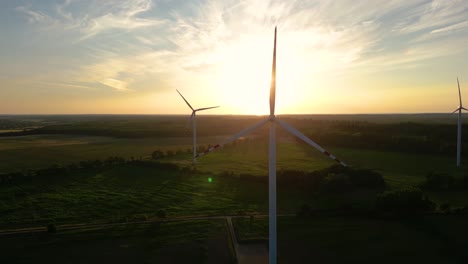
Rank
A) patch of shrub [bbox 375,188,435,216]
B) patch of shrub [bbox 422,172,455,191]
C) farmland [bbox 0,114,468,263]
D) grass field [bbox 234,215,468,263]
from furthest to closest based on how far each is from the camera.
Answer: patch of shrub [bbox 422,172,455,191], patch of shrub [bbox 375,188,435,216], farmland [bbox 0,114,468,263], grass field [bbox 234,215,468,263]

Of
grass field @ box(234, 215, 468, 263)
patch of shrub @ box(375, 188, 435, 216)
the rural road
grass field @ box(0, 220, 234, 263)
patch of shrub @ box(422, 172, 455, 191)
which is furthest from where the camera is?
patch of shrub @ box(422, 172, 455, 191)

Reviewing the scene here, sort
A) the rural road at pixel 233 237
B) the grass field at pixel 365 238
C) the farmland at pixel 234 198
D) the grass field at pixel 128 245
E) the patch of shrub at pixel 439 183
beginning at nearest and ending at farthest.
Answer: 1. the grass field at pixel 128 245
2. the grass field at pixel 365 238
3. the rural road at pixel 233 237
4. the farmland at pixel 234 198
5. the patch of shrub at pixel 439 183

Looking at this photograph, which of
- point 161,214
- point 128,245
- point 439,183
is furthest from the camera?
point 439,183

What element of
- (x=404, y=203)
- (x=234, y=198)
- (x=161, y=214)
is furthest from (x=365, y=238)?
(x=161, y=214)

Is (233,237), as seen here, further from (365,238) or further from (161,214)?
(365,238)

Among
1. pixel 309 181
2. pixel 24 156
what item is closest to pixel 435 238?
pixel 309 181

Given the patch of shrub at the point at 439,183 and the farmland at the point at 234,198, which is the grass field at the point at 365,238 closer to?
the farmland at the point at 234,198

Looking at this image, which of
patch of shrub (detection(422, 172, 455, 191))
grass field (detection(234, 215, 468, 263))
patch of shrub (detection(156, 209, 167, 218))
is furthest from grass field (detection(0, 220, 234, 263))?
patch of shrub (detection(422, 172, 455, 191))

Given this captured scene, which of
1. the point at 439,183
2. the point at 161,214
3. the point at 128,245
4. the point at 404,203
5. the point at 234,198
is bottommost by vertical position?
the point at 128,245

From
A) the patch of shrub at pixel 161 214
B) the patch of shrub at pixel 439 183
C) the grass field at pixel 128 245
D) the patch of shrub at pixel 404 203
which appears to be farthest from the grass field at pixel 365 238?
the patch of shrub at pixel 439 183

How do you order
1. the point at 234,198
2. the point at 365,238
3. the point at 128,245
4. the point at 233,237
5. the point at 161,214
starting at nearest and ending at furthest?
1. the point at 128,245
2. the point at 365,238
3. the point at 233,237
4. the point at 161,214
5. the point at 234,198

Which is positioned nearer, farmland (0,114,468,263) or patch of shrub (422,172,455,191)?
farmland (0,114,468,263)

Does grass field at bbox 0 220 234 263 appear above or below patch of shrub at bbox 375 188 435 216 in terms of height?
below

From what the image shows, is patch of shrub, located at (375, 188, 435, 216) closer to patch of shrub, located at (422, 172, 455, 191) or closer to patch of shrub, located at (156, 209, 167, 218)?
patch of shrub, located at (422, 172, 455, 191)
